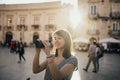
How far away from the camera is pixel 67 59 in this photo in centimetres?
253

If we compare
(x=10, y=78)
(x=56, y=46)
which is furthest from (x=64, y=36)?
(x=10, y=78)

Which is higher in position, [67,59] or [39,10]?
[39,10]

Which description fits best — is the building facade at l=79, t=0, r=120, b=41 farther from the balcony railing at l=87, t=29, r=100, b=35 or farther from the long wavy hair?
the long wavy hair

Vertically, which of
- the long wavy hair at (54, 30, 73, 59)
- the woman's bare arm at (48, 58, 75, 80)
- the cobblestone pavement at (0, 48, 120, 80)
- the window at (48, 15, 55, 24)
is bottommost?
the cobblestone pavement at (0, 48, 120, 80)

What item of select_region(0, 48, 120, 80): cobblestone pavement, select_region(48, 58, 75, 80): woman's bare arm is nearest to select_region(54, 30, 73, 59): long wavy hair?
select_region(48, 58, 75, 80): woman's bare arm

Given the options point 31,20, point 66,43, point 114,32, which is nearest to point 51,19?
point 31,20

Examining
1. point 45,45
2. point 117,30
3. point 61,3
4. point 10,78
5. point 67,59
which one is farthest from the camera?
point 61,3

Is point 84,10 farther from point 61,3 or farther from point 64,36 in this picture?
point 64,36

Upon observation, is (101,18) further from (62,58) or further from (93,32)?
(62,58)

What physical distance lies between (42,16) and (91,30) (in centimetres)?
1115

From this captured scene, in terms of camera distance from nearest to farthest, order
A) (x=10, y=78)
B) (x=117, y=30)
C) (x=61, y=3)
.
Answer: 1. (x=10, y=78)
2. (x=117, y=30)
3. (x=61, y=3)

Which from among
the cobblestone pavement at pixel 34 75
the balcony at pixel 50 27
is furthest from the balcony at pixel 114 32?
the cobblestone pavement at pixel 34 75

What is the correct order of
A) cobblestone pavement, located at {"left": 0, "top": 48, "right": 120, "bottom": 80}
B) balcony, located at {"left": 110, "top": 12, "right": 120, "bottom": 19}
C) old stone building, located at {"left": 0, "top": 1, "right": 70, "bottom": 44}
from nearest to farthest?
cobblestone pavement, located at {"left": 0, "top": 48, "right": 120, "bottom": 80}, balcony, located at {"left": 110, "top": 12, "right": 120, "bottom": 19}, old stone building, located at {"left": 0, "top": 1, "right": 70, "bottom": 44}

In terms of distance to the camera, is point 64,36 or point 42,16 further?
point 42,16
